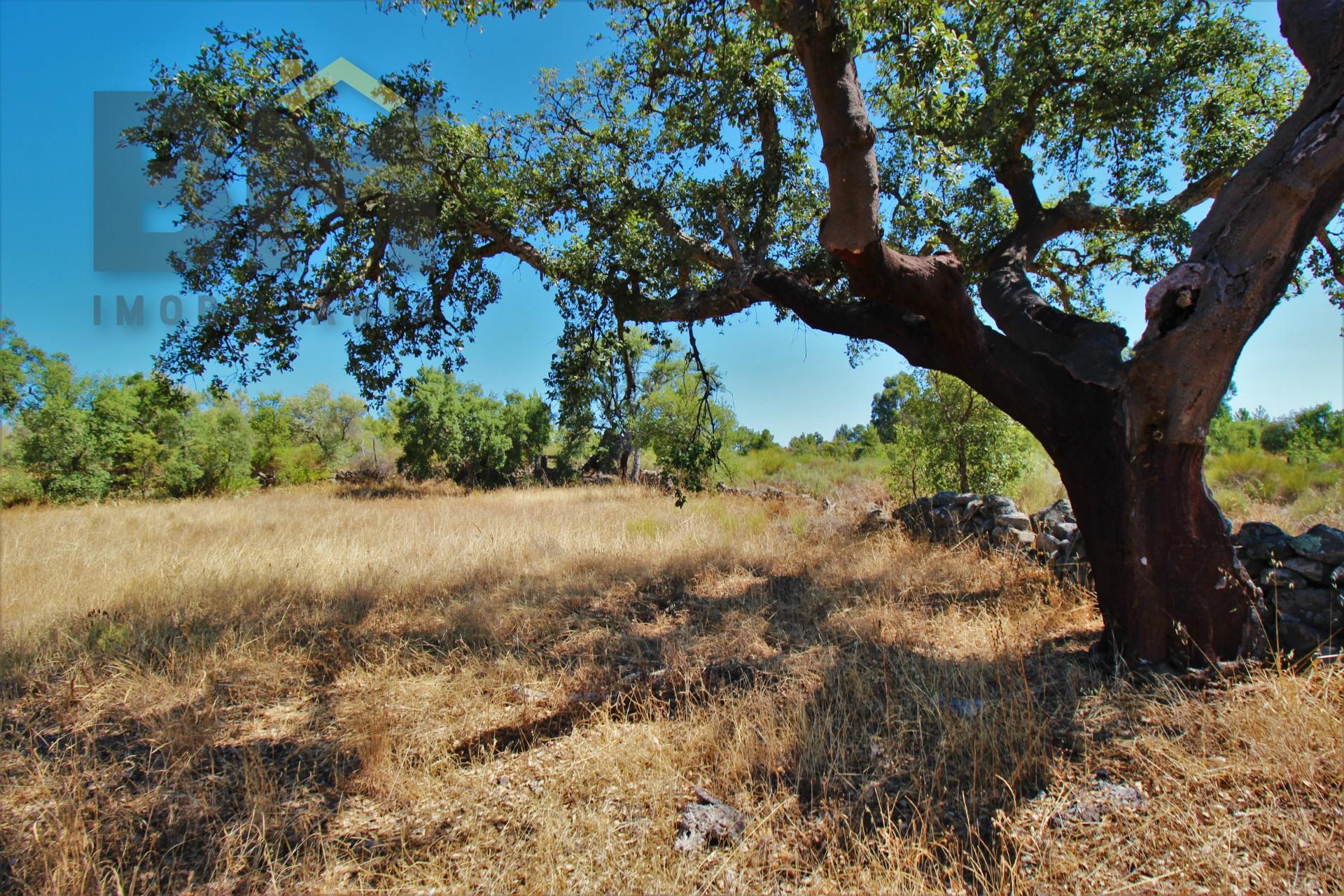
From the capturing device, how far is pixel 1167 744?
2646 millimetres

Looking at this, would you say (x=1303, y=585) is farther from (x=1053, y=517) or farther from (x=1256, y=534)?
(x=1053, y=517)

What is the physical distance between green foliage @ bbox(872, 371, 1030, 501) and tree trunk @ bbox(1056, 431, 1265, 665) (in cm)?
536

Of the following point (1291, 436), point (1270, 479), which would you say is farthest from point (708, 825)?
point (1291, 436)

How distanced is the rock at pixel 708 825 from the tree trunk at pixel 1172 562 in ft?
10.0

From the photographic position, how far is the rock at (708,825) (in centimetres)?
231

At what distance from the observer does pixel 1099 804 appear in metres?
2.39

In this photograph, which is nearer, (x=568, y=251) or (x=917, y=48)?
(x=917, y=48)

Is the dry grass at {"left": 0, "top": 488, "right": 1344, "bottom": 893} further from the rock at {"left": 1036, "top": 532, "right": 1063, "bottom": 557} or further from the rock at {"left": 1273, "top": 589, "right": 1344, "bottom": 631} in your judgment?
the rock at {"left": 1273, "top": 589, "right": 1344, "bottom": 631}

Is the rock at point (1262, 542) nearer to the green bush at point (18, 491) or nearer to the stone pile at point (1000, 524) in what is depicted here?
the stone pile at point (1000, 524)

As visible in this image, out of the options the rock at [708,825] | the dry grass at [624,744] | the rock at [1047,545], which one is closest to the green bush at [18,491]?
the dry grass at [624,744]

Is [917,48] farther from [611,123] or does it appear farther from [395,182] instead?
[395,182]

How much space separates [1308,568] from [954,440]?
5.57 meters

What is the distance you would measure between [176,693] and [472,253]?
14.9 ft

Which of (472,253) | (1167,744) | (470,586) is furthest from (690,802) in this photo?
(472,253)
